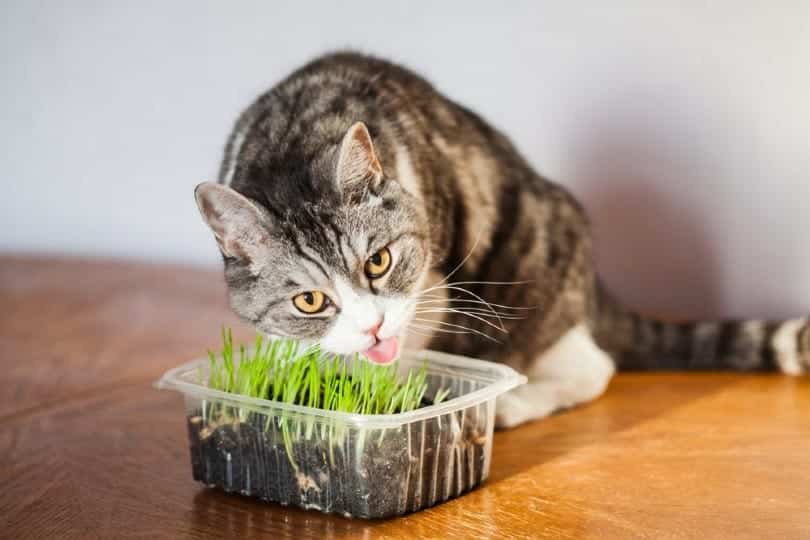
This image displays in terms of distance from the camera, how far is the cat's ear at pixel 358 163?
4.29ft

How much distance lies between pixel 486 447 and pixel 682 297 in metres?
1.06

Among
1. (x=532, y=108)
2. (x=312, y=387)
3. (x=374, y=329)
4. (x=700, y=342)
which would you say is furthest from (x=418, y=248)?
(x=532, y=108)

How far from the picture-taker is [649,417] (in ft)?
5.29

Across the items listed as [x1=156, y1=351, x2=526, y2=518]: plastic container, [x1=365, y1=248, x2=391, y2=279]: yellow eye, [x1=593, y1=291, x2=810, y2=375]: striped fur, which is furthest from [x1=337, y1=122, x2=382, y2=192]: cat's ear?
[x1=593, y1=291, x2=810, y2=375]: striped fur

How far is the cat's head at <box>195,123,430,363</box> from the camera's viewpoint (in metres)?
1.30

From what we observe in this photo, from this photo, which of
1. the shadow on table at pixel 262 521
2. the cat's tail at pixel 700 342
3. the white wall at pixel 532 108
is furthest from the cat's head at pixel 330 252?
the white wall at pixel 532 108

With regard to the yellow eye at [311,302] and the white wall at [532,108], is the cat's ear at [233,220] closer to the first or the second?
the yellow eye at [311,302]

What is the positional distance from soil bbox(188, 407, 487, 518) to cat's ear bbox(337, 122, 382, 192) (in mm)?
383

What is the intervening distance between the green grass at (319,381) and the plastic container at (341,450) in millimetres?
54

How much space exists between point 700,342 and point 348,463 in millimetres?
1037

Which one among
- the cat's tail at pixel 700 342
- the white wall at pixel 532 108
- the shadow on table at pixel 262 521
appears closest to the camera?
the shadow on table at pixel 262 521

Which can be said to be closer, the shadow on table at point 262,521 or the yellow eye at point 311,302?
the shadow on table at point 262,521

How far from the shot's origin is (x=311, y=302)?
1.34m

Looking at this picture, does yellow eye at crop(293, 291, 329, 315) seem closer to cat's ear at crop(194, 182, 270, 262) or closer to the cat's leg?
cat's ear at crop(194, 182, 270, 262)
